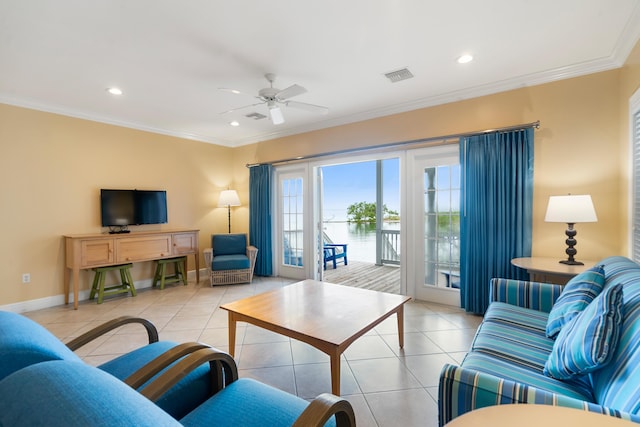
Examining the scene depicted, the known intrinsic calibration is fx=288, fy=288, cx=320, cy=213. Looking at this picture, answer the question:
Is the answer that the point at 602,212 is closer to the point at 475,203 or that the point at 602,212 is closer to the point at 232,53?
the point at 475,203

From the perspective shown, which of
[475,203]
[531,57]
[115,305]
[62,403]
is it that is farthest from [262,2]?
[115,305]

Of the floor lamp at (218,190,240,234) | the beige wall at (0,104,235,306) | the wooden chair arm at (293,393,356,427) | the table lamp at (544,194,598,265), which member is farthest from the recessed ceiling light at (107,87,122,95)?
the table lamp at (544,194,598,265)

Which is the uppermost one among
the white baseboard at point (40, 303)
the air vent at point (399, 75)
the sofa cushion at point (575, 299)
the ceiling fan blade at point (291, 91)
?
the air vent at point (399, 75)

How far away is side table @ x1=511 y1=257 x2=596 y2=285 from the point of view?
2424 mm

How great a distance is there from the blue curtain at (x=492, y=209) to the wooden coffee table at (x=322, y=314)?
135 cm

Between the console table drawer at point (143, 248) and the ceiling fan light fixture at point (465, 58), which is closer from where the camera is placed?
the ceiling fan light fixture at point (465, 58)

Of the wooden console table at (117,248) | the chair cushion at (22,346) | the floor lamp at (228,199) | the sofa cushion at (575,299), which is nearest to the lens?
the chair cushion at (22,346)

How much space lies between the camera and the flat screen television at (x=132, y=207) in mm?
4176

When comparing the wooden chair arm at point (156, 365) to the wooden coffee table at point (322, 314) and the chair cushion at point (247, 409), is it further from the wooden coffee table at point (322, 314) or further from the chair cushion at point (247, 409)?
the wooden coffee table at point (322, 314)

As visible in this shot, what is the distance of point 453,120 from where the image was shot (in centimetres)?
353

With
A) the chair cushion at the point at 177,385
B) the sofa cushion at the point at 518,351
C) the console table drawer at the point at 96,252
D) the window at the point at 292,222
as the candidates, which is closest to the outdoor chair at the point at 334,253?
the window at the point at 292,222

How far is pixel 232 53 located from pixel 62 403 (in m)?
2.69

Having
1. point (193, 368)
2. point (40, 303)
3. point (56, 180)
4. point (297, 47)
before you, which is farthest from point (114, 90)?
point (193, 368)

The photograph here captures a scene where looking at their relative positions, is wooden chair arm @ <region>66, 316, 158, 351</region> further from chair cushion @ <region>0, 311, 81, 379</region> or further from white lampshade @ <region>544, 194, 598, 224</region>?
white lampshade @ <region>544, 194, 598, 224</region>
